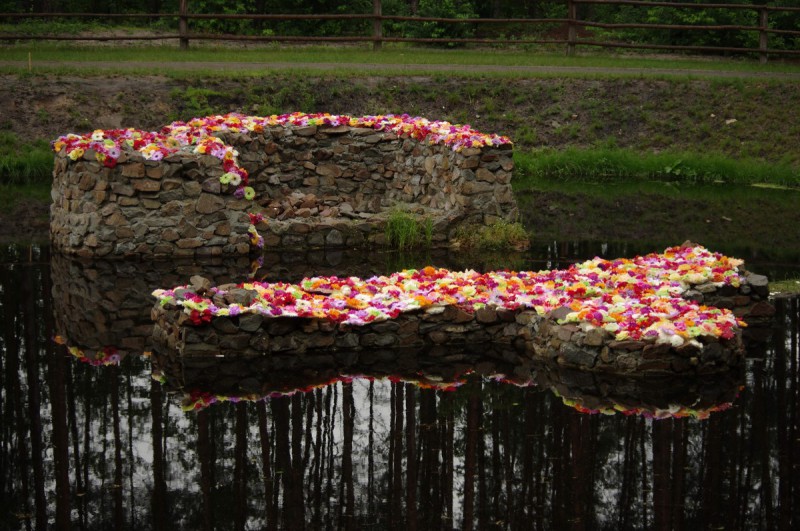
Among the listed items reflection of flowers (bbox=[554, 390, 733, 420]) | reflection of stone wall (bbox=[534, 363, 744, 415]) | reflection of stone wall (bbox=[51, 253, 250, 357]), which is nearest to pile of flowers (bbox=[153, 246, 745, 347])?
reflection of stone wall (bbox=[534, 363, 744, 415])

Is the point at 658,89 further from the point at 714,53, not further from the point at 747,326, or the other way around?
the point at 747,326

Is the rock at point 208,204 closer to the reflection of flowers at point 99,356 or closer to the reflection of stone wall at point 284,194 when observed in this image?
the reflection of stone wall at point 284,194

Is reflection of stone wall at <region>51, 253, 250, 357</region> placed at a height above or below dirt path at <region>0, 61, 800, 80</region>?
below

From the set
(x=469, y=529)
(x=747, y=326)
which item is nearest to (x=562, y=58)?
(x=747, y=326)

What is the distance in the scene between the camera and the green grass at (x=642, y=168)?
23.4m

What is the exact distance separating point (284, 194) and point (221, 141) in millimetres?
1707

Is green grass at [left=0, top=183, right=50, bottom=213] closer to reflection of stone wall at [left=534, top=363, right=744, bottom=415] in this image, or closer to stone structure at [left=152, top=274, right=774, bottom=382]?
stone structure at [left=152, top=274, right=774, bottom=382]

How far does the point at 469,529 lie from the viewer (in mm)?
7270

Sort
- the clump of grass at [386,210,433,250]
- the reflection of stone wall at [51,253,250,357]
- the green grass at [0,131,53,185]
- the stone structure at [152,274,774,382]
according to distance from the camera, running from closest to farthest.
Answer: the stone structure at [152,274,774,382] → the reflection of stone wall at [51,253,250,357] → the clump of grass at [386,210,433,250] → the green grass at [0,131,53,185]

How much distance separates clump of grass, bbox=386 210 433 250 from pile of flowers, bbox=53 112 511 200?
1134 mm

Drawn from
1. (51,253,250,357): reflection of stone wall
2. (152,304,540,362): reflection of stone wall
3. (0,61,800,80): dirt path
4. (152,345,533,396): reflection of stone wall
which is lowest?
(51,253,250,357): reflection of stone wall

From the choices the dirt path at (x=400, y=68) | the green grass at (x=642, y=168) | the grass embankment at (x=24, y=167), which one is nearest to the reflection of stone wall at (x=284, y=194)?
the grass embankment at (x=24, y=167)

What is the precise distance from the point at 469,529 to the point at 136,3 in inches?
1343

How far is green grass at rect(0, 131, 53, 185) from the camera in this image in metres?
22.0
